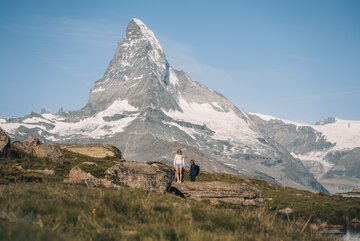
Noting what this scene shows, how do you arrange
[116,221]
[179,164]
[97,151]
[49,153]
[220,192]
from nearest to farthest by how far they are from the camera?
[116,221], [220,192], [179,164], [49,153], [97,151]

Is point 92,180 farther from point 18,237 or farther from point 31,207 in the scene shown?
point 18,237

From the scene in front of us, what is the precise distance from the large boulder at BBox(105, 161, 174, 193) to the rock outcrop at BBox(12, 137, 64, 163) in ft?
61.1

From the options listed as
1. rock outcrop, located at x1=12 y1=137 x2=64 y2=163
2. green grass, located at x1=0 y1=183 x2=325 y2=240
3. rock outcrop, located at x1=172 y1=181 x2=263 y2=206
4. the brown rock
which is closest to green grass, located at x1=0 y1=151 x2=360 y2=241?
green grass, located at x1=0 y1=183 x2=325 y2=240

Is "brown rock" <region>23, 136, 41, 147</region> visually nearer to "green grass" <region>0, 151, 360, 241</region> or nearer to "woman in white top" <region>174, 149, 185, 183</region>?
"woman in white top" <region>174, 149, 185, 183</region>

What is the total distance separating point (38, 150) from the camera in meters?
59.4

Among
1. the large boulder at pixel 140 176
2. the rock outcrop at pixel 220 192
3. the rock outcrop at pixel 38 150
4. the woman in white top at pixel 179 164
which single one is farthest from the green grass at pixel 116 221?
the rock outcrop at pixel 38 150

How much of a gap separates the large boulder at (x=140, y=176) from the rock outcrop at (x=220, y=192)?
111 inches

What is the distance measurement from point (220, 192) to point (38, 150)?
25578 millimetres

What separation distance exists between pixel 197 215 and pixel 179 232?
4047 millimetres

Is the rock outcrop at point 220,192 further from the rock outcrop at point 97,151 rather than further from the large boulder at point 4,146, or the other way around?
the rock outcrop at point 97,151

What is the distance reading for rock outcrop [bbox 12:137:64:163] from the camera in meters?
57.3

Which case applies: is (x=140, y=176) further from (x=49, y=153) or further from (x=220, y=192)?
Result: (x=49, y=153)

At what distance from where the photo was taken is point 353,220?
217 feet

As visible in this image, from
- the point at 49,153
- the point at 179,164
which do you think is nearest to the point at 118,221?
the point at 179,164
